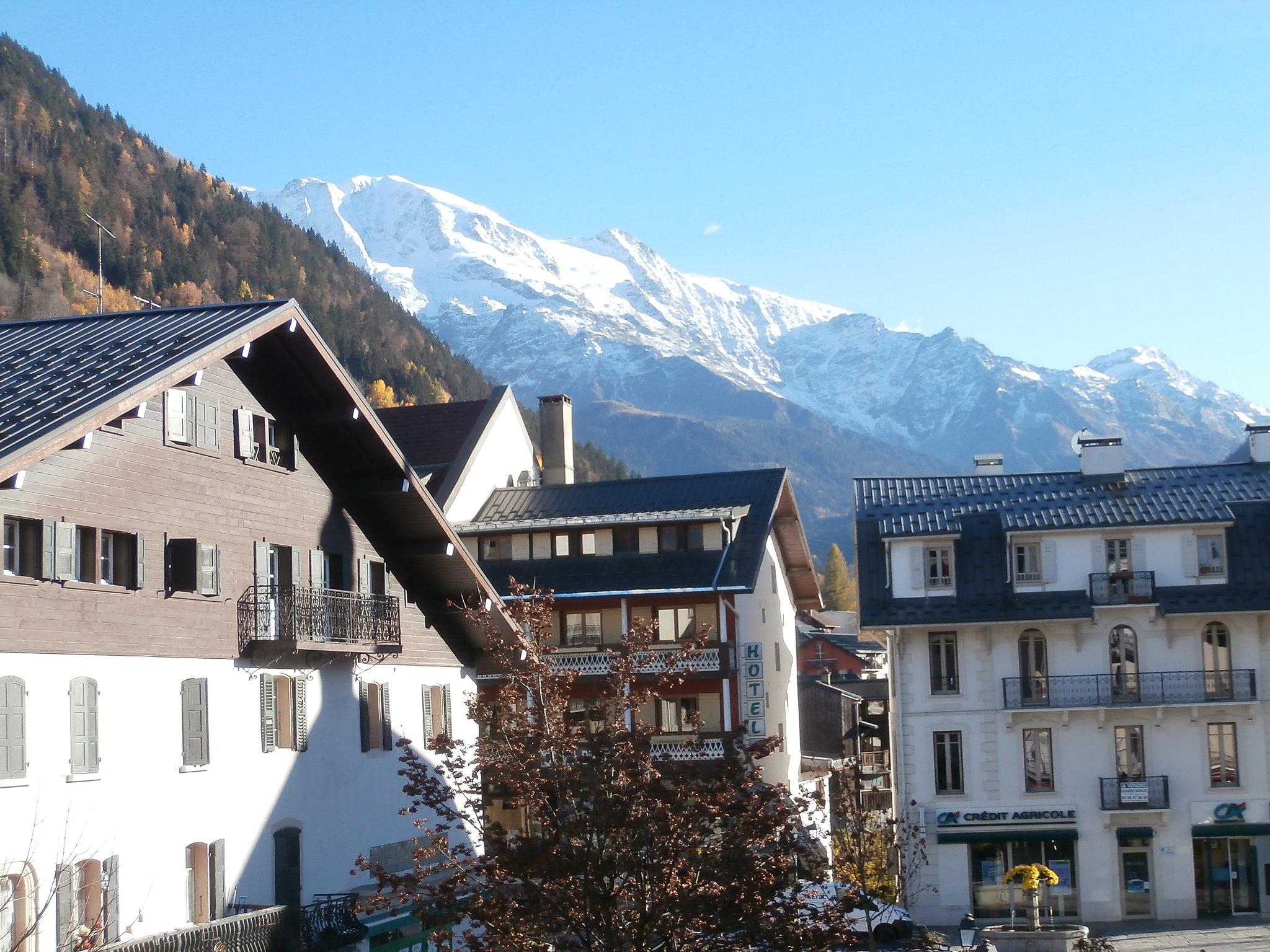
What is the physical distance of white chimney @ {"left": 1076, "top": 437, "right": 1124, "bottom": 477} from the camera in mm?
56938

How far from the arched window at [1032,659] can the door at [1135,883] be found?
6089 mm

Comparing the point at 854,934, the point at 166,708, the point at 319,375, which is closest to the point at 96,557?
the point at 166,708

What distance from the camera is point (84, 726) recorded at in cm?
2733

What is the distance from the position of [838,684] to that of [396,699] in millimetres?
53899

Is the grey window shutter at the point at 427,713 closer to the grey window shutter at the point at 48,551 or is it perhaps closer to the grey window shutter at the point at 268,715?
the grey window shutter at the point at 268,715

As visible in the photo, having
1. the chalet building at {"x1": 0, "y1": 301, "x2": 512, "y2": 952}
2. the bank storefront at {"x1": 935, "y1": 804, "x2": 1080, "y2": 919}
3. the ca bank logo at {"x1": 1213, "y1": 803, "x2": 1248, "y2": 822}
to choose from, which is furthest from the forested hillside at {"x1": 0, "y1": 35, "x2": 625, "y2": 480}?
the chalet building at {"x1": 0, "y1": 301, "x2": 512, "y2": 952}

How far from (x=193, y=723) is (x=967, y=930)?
88.1ft

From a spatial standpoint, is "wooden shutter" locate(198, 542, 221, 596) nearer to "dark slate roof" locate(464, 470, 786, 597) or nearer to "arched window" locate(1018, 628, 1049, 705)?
"dark slate roof" locate(464, 470, 786, 597)

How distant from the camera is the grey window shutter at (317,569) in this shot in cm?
3512

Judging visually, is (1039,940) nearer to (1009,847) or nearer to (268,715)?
(1009,847)

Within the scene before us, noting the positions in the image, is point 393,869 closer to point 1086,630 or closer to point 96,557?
point 96,557

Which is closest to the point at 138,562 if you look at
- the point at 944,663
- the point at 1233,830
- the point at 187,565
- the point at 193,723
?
the point at 187,565

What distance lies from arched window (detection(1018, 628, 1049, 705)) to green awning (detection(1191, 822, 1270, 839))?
681cm

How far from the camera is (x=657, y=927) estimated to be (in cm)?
2234
